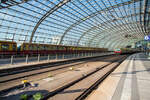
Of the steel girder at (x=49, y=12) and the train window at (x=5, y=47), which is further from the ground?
the steel girder at (x=49, y=12)

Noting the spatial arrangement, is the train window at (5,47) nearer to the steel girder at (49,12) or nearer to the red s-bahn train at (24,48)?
the red s-bahn train at (24,48)

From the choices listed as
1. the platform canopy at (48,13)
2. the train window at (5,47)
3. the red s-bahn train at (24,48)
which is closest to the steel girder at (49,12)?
the platform canopy at (48,13)

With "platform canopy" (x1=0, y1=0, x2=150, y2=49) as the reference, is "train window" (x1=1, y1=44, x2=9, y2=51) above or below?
below

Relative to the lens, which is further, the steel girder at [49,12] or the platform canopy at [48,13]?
the platform canopy at [48,13]

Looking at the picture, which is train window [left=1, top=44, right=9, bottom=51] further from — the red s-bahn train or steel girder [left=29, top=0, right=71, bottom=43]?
steel girder [left=29, top=0, right=71, bottom=43]

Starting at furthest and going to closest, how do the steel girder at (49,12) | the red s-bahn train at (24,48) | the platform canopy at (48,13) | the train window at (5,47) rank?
the platform canopy at (48,13), the steel girder at (49,12), the red s-bahn train at (24,48), the train window at (5,47)

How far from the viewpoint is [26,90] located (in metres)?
5.67

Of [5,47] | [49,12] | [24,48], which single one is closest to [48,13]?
[49,12]

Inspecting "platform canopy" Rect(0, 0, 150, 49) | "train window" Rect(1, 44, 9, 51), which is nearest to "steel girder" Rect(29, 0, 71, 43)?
"platform canopy" Rect(0, 0, 150, 49)

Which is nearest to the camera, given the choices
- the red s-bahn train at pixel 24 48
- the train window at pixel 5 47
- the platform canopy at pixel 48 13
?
the train window at pixel 5 47

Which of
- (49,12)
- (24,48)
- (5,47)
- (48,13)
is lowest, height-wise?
(24,48)

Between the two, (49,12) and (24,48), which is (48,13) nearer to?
(49,12)

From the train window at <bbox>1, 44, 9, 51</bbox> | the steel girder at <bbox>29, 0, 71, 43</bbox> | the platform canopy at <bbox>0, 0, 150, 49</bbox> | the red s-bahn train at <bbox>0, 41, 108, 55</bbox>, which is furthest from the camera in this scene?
the platform canopy at <bbox>0, 0, 150, 49</bbox>

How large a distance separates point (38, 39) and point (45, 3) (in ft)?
50.4
